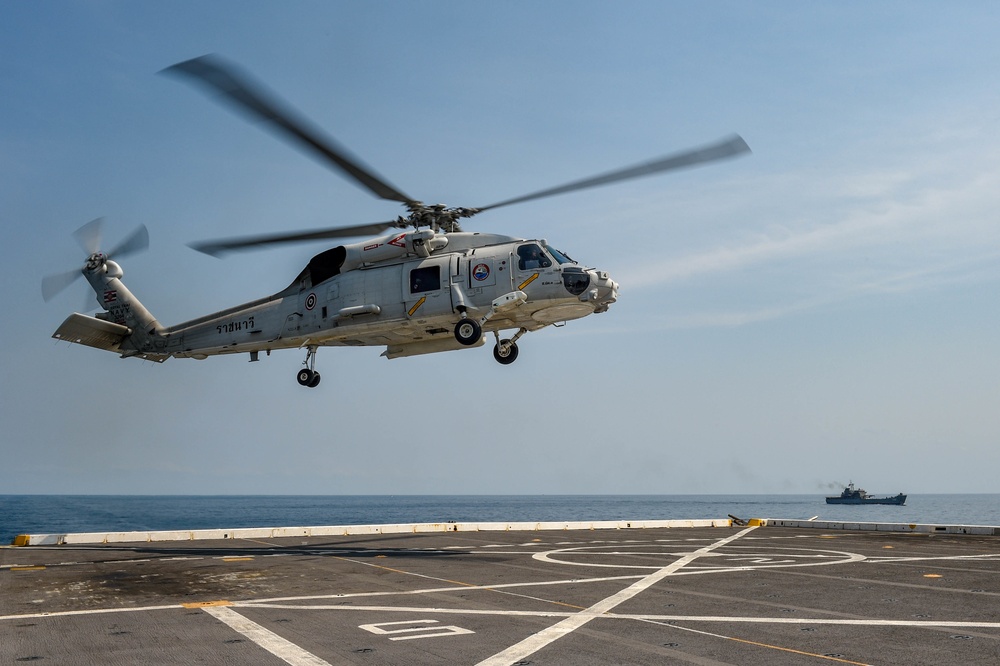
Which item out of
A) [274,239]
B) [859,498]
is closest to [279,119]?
[274,239]

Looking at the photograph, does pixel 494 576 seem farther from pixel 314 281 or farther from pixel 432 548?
pixel 314 281

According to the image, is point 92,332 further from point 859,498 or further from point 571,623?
point 859,498

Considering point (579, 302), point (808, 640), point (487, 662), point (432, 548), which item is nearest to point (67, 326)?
point (432, 548)

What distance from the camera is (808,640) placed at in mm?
10195

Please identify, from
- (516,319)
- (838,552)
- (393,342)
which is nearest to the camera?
(838,552)

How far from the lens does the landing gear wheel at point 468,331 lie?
24297mm

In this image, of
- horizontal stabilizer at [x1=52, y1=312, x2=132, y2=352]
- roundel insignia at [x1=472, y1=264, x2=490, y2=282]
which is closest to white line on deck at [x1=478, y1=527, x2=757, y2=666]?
roundel insignia at [x1=472, y1=264, x2=490, y2=282]

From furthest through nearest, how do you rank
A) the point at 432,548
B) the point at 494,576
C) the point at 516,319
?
the point at 516,319
the point at 432,548
the point at 494,576

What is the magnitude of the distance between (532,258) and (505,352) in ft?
12.6

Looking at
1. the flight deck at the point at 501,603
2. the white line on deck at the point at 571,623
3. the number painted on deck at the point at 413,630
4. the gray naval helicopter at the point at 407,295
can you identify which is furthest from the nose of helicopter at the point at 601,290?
the number painted on deck at the point at 413,630

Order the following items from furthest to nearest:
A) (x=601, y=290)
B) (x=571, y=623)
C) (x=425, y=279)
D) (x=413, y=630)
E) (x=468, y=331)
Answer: (x=425, y=279), (x=468, y=331), (x=601, y=290), (x=571, y=623), (x=413, y=630)

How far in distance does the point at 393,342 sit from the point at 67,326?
37.5 ft

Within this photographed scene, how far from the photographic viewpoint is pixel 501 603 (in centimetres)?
1321

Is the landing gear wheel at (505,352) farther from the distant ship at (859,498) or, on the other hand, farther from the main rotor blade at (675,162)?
the distant ship at (859,498)
